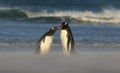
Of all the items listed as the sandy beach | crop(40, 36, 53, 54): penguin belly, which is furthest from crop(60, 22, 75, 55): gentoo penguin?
the sandy beach

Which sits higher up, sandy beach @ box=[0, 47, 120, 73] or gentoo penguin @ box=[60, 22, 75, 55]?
gentoo penguin @ box=[60, 22, 75, 55]

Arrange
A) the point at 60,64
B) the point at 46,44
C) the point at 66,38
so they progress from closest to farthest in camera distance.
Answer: the point at 60,64 < the point at 46,44 < the point at 66,38

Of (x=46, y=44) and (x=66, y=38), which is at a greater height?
(x=66, y=38)

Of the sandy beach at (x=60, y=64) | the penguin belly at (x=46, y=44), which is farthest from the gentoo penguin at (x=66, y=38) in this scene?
the sandy beach at (x=60, y=64)

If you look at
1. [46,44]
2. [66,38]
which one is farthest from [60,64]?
[66,38]

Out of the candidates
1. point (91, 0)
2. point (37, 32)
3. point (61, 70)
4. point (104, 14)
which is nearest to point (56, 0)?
point (91, 0)

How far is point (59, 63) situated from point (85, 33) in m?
7.94

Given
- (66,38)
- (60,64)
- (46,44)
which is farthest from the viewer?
(66,38)

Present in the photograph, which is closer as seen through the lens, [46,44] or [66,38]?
[46,44]

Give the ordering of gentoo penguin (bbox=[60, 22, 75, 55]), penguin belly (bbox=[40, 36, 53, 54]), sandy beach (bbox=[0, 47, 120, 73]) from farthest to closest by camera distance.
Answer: gentoo penguin (bbox=[60, 22, 75, 55])
penguin belly (bbox=[40, 36, 53, 54])
sandy beach (bbox=[0, 47, 120, 73])

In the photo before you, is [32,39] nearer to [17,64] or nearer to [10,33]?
[10,33]

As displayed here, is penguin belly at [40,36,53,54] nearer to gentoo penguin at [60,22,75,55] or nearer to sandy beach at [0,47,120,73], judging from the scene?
gentoo penguin at [60,22,75,55]

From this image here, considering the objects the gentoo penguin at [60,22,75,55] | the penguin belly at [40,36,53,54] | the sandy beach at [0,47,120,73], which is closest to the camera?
the sandy beach at [0,47,120,73]

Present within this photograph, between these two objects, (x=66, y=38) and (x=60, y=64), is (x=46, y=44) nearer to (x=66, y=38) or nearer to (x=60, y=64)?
(x=66, y=38)
